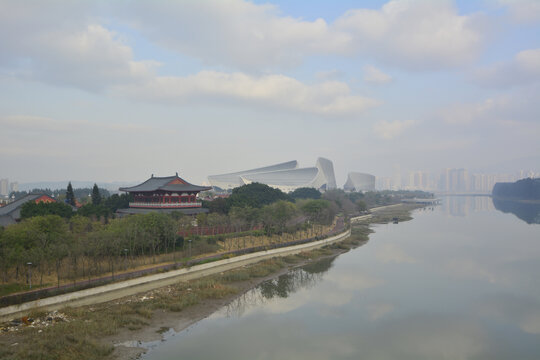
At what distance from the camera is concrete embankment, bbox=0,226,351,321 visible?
1255 centimetres

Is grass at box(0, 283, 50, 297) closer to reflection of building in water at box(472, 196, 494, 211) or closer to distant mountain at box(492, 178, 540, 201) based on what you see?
reflection of building in water at box(472, 196, 494, 211)

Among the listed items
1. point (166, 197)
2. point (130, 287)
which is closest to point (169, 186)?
point (166, 197)

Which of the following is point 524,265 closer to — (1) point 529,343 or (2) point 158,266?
(1) point 529,343

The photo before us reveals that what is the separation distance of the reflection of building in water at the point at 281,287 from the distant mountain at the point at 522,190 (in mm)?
86501

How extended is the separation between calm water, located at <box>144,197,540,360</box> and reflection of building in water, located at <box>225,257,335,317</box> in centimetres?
4

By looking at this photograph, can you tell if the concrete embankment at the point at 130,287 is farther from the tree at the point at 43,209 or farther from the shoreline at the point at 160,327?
the tree at the point at 43,209

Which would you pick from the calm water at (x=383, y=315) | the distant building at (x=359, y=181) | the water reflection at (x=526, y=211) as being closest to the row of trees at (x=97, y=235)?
the calm water at (x=383, y=315)

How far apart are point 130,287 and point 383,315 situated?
9766mm

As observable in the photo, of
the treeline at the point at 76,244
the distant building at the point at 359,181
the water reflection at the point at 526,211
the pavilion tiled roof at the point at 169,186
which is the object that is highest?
the distant building at the point at 359,181

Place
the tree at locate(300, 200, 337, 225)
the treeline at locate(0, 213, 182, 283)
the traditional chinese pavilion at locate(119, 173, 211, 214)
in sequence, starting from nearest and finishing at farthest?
the treeline at locate(0, 213, 182, 283)
the traditional chinese pavilion at locate(119, 173, 211, 214)
the tree at locate(300, 200, 337, 225)

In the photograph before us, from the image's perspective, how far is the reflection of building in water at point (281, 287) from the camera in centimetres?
1474

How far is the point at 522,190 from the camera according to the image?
96812 mm

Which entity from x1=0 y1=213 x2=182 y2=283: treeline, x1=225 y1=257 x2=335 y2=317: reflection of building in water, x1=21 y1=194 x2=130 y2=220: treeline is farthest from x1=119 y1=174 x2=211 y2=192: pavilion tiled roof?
x1=225 y1=257 x2=335 y2=317: reflection of building in water

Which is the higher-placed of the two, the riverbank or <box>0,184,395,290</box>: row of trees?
<box>0,184,395,290</box>: row of trees
